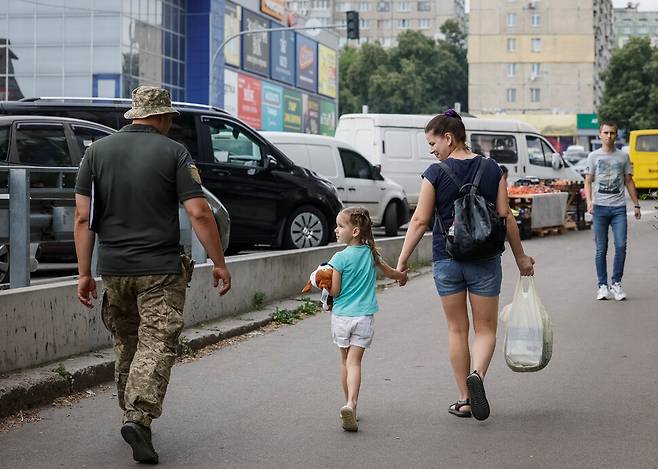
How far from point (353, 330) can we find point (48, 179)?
374 cm

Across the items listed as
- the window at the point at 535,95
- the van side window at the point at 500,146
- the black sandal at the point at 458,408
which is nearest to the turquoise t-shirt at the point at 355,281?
the black sandal at the point at 458,408

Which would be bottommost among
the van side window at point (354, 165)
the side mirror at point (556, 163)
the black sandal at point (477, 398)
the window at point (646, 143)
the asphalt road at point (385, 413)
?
the asphalt road at point (385, 413)

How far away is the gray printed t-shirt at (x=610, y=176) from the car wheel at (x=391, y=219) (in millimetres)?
9119

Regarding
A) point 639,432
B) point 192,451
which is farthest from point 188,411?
point 639,432

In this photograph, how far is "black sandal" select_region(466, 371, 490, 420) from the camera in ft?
20.7

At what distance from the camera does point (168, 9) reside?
201 feet

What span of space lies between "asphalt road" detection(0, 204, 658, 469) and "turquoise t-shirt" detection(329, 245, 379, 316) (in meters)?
0.63

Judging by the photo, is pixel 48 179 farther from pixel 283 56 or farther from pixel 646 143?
pixel 283 56

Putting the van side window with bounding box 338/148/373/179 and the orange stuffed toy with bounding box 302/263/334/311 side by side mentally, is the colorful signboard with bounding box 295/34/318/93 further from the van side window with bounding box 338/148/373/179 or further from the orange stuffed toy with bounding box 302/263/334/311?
the orange stuffed toy with bounding box 302/263/334/311

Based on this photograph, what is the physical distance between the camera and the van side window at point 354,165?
20.5 m

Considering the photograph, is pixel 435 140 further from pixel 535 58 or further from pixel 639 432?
pixel 535 58

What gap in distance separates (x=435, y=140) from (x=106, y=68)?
50248 millimetres

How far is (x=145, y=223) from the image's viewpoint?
564 cm

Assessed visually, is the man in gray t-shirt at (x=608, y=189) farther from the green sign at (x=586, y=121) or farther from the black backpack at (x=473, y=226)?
the green sign at (x=586, y=121)
